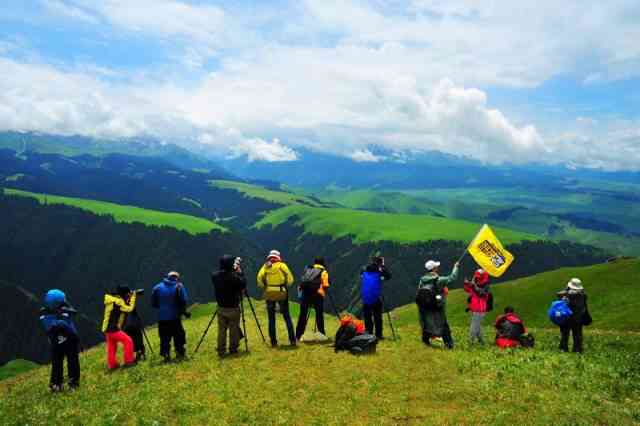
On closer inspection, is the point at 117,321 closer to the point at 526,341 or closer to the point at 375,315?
the point at 375,315

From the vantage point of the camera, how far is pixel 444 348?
2203 centimetres

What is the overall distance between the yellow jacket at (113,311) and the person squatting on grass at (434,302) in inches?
569

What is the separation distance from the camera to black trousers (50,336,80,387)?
17781 mm

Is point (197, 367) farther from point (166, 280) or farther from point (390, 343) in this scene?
point (390, 343)

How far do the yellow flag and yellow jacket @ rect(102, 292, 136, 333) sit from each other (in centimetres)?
1829

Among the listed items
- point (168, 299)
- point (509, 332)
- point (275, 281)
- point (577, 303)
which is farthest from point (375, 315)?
point (168, 299)

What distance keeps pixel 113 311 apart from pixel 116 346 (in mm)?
1889

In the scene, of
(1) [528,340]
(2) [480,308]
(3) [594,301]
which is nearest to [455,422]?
(2) [480,308]

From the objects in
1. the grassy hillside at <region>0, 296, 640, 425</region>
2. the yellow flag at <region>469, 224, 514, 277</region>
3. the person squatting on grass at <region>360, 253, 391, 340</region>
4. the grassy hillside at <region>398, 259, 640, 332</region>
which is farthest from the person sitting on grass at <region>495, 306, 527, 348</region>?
the grassy hillside at <region>398, 259, 640, 332</region>

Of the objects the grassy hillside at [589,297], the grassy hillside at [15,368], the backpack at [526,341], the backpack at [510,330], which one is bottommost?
the grassy hillside at [15,368]

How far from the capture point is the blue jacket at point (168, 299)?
20.5 meters

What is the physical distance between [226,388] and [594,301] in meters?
60.2

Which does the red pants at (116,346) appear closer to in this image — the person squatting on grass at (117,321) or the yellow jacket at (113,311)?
the person squatting on grass at (117,321)

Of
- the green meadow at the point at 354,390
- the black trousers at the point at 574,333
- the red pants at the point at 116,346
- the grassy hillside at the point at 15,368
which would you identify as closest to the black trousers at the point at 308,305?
the green meadow at the point at 354,390
